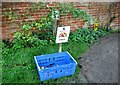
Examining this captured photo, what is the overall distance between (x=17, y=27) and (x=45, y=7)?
2.85ft

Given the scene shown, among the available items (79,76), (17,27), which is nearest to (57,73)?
(79,76)

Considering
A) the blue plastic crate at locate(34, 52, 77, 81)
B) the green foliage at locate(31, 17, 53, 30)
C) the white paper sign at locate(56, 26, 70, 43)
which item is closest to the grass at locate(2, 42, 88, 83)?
the blue plastic crate at locate(34, 52, 77, 81)

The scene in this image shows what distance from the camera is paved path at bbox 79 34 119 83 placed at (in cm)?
360

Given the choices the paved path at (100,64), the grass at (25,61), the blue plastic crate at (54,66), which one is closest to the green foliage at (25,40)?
the grass at (25,61)

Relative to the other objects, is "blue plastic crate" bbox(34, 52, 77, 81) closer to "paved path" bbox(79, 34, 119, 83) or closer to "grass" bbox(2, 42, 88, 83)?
"grass" bbox(2, 42, 88, 83)

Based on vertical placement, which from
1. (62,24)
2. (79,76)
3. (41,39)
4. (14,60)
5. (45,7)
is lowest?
(79,76)

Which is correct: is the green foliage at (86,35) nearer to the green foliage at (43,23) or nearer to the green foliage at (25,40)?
the green foliage at (43,23)

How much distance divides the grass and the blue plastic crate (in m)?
0.14

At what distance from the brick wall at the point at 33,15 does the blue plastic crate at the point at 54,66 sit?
Result: 4.32 ft

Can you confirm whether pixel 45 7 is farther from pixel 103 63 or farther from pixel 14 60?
pixel 103 63

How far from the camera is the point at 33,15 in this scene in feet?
15.2

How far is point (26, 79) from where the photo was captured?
343cm

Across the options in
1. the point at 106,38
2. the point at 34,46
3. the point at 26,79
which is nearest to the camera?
the point at 26,79

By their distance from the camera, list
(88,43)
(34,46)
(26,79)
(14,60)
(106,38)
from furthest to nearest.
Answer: (106,38) → (88,43) → (34,46) → (14,60) → (26,79)
